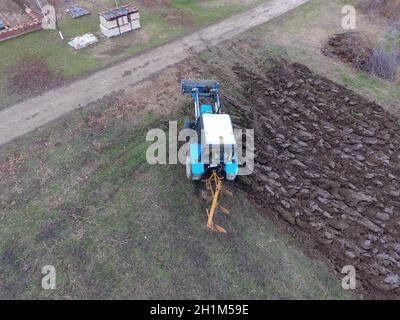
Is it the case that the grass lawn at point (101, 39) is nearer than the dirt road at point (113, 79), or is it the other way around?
the dirt road at point (113, 79)

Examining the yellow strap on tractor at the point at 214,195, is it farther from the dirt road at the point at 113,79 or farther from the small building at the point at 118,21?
the small building at the point at 118,21

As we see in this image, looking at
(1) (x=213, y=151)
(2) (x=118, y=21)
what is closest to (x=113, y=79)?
(2) (x=118, y=21)

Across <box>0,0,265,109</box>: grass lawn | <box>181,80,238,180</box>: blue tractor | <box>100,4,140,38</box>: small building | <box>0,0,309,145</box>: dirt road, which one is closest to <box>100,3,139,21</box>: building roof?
<box>100,4,140,38</box>: small building

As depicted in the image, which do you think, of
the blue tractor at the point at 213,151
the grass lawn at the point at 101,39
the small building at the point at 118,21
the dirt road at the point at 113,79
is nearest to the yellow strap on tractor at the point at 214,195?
the blue tractor at the point at 213,151

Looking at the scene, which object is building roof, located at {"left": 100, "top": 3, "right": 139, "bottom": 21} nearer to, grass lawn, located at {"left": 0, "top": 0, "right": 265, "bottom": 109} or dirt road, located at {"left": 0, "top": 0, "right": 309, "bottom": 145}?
grass lawn, located at {"left": 0, "top": 0, "right": 265, "bottom": 109}
